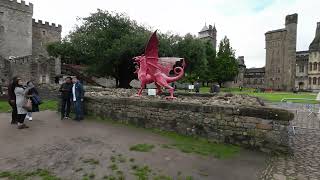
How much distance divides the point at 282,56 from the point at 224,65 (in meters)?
22.4

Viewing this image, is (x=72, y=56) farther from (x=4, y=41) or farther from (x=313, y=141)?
(x=313, y=141)

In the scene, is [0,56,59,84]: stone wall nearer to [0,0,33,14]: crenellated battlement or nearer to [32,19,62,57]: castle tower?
[0,0,33,14]: crenellated battlement

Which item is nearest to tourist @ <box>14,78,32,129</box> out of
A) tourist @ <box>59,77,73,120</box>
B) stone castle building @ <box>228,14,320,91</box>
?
tourist @ <box>59,77,73,120</box>

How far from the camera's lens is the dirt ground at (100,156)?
4.64 m

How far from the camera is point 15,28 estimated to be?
37.5 meters

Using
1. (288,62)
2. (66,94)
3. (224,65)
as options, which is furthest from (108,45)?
(288,62)

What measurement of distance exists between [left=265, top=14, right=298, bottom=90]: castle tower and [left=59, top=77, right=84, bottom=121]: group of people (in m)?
59.9

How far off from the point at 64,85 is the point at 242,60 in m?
81.4

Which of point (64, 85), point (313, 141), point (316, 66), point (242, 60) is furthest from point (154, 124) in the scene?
point (242, 60)

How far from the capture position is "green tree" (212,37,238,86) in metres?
47.8

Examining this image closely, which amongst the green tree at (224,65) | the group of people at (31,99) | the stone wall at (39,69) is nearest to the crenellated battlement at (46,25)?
the stone wall at (39,69)

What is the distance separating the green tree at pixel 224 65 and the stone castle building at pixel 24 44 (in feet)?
94.6

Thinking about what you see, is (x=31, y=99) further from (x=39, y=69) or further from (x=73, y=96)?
(x=39, y=69)

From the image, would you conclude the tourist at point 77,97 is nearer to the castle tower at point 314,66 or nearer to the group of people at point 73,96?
the group of people at point 73,96
